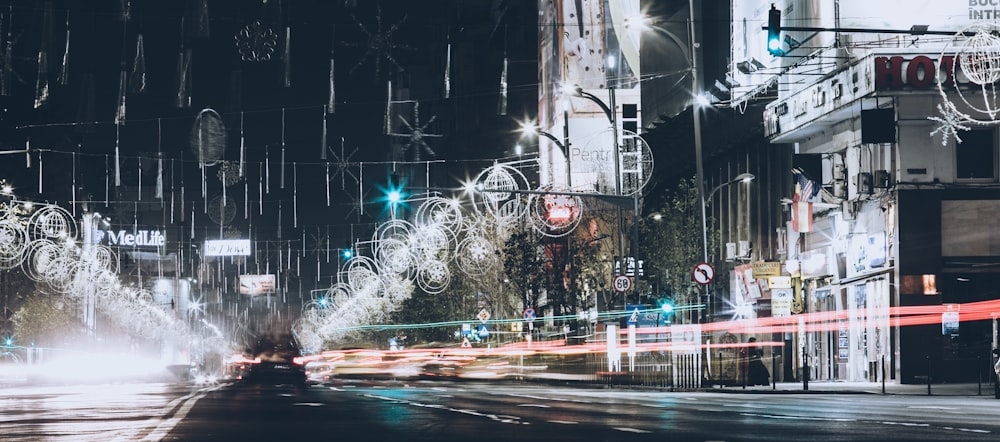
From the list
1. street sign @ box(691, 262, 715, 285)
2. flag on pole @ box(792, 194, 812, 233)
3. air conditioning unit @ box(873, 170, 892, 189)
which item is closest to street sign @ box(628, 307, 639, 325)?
street sign @ box(691, 262, 715, 285)

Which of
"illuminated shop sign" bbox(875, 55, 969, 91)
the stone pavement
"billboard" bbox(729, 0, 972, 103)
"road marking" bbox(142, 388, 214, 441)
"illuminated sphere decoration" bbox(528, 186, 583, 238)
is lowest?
the stone pavement

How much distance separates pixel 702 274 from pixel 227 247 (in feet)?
292

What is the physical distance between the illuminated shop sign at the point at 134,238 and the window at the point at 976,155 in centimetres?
12842

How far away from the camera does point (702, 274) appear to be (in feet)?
152

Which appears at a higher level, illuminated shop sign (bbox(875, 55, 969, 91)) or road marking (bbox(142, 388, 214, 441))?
illuminated shop sign (bbox(875, 55, 969, 91))

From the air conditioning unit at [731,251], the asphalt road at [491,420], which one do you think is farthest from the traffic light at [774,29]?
the air conditioning unit at [731,251]

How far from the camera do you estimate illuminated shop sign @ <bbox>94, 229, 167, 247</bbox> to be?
166 metres

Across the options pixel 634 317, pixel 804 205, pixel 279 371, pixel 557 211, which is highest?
pixel 557 211

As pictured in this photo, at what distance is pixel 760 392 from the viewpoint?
137 ft

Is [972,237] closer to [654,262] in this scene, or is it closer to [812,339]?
[812,339]

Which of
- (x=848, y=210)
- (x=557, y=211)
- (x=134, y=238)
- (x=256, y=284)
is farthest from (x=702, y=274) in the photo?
(x=134, y=238)

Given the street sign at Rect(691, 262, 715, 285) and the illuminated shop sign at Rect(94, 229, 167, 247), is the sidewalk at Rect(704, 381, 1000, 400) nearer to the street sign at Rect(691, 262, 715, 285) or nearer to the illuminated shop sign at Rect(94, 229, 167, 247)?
the street sign at Rect(691, 262, 715, 285)

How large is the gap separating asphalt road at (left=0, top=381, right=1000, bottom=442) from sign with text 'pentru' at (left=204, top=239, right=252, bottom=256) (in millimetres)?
97453

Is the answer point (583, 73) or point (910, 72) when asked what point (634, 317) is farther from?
point (583, 73)
